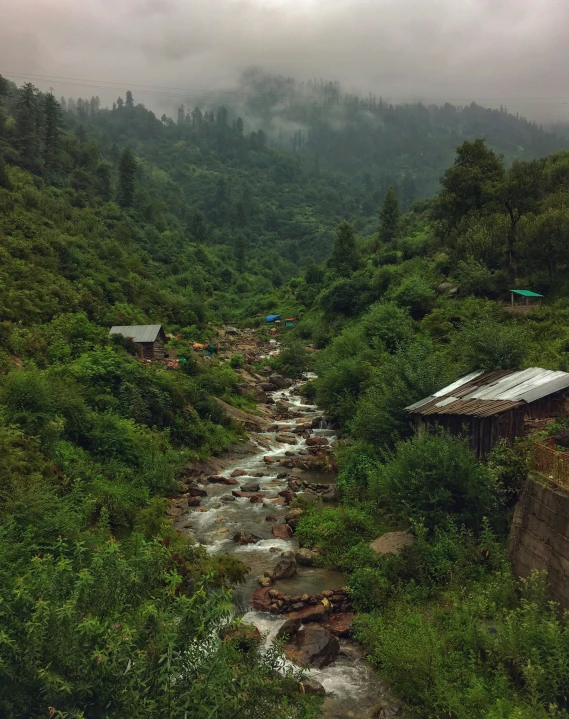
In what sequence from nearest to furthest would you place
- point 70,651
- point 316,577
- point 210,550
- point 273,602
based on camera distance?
point 70,651 < point 273,602 < point 316,577 < point 210,550

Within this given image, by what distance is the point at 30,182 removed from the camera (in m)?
48.1

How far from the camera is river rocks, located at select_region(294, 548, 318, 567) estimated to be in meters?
15.1

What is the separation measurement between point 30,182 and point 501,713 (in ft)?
177

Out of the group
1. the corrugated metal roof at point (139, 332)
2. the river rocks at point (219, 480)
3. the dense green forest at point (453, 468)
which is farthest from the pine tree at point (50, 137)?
the river rocks at point (219, 480)

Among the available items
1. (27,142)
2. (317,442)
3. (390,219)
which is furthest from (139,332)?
(390,219)

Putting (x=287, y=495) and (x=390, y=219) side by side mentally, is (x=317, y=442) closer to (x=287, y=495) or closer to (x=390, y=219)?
(x=287, y=495)

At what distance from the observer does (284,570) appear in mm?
14336

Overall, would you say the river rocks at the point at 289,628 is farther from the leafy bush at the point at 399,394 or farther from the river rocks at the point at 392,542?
the leafy bush at the point at 399,394

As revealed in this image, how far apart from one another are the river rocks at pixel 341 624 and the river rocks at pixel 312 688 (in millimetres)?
1942

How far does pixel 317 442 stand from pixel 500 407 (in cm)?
1427

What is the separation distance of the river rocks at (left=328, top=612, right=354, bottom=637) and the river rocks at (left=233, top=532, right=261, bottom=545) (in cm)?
465

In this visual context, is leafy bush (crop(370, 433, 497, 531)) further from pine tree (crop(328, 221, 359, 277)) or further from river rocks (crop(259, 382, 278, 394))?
pine tree (crop(328, 221, 359, 277))

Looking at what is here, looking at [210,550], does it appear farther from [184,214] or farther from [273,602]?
[184,214]

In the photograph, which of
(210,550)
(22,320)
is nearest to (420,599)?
(210,550)
